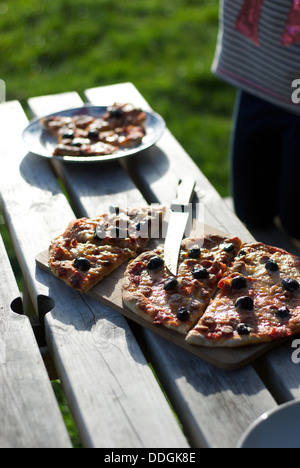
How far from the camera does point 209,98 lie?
5.09 meters

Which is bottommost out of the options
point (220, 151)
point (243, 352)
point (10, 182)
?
point (220, 151)

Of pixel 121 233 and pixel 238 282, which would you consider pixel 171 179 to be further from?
pixel 238 282

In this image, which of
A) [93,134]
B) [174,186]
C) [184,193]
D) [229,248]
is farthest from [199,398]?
[93,134]

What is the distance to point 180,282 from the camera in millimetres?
1740

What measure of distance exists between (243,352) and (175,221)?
1.93 ft

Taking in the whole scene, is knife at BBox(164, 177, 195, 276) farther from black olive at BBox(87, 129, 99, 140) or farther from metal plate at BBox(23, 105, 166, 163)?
black olive at BBox(87, 129, 99, 140)

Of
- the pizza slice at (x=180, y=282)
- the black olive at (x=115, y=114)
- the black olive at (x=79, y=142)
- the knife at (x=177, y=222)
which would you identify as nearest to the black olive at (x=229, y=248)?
the pizza slice at (x=180, y=282)

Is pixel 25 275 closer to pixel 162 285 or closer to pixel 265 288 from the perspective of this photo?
pixel 162 285

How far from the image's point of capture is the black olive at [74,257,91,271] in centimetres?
183

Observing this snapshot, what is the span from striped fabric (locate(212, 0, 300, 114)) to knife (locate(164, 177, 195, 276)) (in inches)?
34.4

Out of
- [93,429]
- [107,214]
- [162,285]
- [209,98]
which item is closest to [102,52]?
[209,98]

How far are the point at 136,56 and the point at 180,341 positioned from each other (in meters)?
4.43

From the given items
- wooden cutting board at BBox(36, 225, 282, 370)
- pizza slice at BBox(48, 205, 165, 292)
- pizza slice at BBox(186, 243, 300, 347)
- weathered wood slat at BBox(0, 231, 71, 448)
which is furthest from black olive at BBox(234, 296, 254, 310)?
weathered wood slat at BBox(0, 231, 71, 448)

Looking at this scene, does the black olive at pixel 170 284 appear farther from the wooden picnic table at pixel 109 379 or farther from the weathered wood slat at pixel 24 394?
the weathered wood slat at pixel 24 394
